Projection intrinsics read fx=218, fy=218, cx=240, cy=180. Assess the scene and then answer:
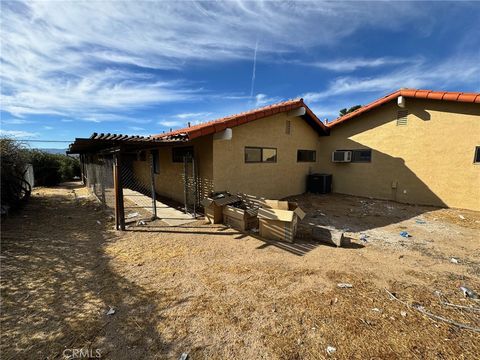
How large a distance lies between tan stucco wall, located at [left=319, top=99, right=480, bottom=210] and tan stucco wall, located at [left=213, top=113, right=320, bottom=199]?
2.24m

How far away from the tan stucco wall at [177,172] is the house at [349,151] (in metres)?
0.03

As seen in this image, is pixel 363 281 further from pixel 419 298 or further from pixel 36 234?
pixel 36 234

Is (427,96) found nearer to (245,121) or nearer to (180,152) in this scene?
(245,121)

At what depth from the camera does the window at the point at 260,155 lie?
27.1 feet

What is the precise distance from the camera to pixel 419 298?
309 cm

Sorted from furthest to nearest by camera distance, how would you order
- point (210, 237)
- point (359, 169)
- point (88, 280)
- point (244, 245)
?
1. point (359, 169)
2. point (210, 237)
3. point (244, 245)
4. point (88, 280)

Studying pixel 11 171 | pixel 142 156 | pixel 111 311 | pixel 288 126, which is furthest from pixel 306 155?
pixel 11 171

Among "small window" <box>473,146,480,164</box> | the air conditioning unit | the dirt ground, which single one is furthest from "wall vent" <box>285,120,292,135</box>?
"small window" <box>473,146,480,164</box>

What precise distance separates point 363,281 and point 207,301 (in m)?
2.48

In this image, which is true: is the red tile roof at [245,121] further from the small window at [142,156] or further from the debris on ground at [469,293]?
the debris on ground at [469,293]

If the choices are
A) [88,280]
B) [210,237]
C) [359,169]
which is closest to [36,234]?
[88,280]

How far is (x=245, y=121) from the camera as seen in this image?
7.34m

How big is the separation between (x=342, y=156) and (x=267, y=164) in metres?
4.54

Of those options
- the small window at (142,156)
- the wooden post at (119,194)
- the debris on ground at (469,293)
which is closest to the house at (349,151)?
the wooden post at (119,194)
